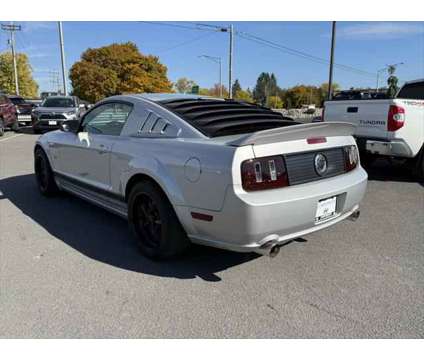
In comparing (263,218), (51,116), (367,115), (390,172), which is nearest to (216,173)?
(263,218)

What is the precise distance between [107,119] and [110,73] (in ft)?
146

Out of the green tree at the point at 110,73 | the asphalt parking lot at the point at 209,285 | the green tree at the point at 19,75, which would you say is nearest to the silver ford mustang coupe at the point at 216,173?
the asphalt parking lot at the point at 209,285

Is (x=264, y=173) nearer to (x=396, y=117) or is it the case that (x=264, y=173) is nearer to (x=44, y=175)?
(x=44, y=175)

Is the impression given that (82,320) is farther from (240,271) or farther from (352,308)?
(352,308)

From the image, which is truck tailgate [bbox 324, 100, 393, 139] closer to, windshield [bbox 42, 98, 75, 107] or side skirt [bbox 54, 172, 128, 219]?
side skirt [bbox 54, 172, 128, 219]

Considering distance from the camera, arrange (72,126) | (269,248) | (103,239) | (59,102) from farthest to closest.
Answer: (59,102) < (72,126) < (103,239) < (269,248)

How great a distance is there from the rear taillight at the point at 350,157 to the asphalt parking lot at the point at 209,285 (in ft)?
2.72

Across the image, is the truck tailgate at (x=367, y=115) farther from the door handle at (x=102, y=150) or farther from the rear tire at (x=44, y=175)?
the rear tire at (x=44, y=175)

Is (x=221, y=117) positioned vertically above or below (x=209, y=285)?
above

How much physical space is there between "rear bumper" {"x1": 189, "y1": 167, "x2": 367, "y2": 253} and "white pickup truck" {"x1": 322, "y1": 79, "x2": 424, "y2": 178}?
352 centimetres

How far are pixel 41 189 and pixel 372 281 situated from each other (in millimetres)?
4827

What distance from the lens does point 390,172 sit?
7664 millimetres

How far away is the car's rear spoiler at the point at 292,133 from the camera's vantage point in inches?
106
